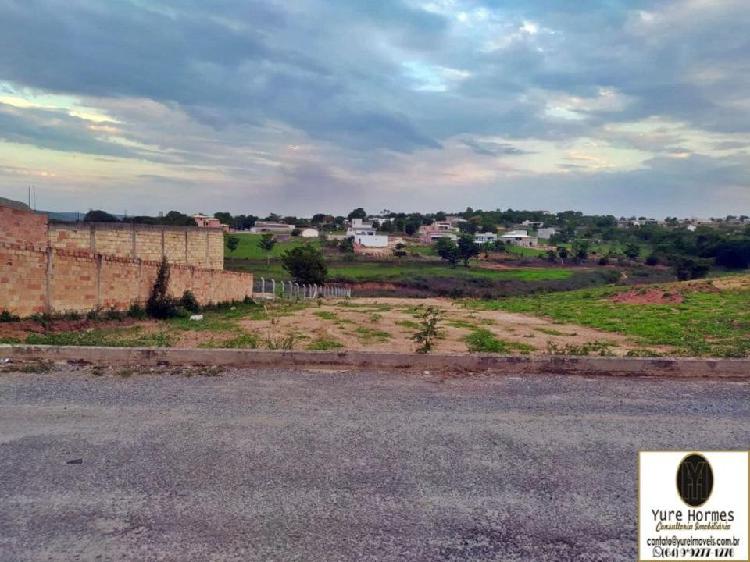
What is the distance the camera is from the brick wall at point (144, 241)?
18.9 metres

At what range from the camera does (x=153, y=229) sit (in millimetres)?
22891

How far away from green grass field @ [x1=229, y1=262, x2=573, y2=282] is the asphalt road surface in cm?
4395

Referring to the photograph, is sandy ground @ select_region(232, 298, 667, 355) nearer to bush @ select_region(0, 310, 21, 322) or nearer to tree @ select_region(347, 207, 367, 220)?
bush @ select_region(0, 310, 21, 322)

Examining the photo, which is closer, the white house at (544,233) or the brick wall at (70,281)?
the brick wall at (70,281)

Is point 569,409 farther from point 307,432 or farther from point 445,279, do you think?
point 445,279

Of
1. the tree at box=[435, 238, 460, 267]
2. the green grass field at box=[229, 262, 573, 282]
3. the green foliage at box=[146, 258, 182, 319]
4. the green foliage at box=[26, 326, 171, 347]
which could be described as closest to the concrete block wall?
the green foliage at box=[146, 258, 182, 319]

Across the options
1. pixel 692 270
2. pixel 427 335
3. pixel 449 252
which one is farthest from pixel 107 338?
pixel 449 252

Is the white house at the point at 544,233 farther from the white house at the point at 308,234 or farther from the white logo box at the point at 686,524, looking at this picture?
the white logo box at the point at 686,524

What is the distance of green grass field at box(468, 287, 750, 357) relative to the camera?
9.67 meters

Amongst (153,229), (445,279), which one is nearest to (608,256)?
(445,279)

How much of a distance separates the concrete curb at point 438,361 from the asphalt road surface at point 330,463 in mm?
606

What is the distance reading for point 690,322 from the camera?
1330 centimetres

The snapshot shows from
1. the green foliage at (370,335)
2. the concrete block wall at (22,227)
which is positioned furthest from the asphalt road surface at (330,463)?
the concrete block wall at (22,227)

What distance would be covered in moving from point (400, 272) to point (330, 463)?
193 ft
